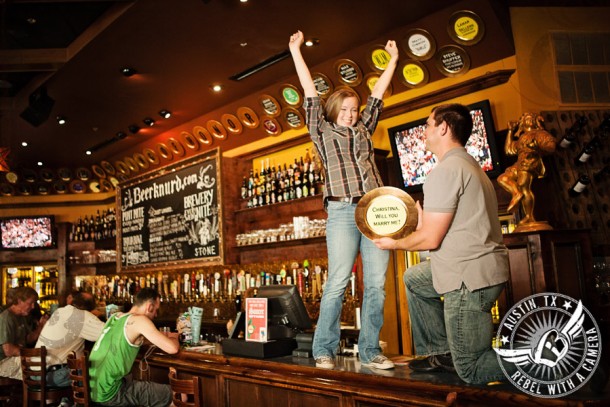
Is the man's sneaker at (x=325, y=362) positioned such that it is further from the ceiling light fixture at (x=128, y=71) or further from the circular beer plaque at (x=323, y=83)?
the ceiling light fixture at (x=128, y=71)

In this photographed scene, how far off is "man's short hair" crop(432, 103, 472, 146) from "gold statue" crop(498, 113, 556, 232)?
2000 millimetres

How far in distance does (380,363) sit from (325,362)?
29cm

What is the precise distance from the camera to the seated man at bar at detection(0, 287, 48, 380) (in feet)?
15.8

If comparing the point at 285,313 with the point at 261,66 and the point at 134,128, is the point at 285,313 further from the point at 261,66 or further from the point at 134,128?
the point at 134,128

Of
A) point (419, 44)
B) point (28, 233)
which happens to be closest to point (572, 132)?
point (419, 44)

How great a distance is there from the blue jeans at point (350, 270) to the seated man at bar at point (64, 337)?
7.63 feet

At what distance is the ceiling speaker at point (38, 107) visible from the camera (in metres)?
7.07

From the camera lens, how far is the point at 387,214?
2.49 meters

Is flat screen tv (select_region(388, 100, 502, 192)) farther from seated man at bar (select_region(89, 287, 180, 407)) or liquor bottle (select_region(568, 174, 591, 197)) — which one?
seated man at bar (select_region(89, 287, 180, 407))

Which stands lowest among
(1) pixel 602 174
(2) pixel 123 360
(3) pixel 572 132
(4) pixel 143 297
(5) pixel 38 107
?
(2) pixel 123 360

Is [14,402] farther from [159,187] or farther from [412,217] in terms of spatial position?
[412,217]

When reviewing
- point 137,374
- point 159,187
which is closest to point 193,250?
point 159,187


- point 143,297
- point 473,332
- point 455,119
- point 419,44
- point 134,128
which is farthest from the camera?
point 134,128

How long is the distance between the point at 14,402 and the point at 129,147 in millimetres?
5041
